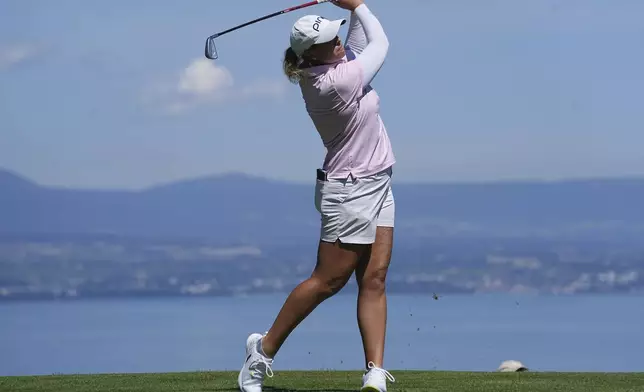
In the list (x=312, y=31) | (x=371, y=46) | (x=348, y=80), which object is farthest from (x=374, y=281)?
(x=312, y=31)

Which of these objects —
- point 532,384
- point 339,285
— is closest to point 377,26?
point 339,285

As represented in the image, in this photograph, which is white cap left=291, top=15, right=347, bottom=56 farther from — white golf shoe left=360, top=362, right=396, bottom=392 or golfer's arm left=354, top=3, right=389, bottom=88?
white golf shoe left=360, top=362, right=396, bottom=392

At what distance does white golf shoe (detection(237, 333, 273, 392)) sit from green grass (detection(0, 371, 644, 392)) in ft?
1.49

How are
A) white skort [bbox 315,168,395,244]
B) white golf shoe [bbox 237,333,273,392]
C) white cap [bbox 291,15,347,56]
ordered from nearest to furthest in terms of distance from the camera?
white cap [bbox 291,15,347,56] → white skort [bbox 315,168,395,244] → white golf shoe [bbox 237,333,273,392]

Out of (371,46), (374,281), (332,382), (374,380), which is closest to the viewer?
(371,46)

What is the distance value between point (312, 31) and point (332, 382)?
2289 millimetres

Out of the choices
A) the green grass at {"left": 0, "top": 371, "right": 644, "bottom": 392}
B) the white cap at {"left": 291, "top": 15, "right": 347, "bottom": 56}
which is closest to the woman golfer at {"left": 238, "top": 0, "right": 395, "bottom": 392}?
the white cap at {"left": 291, "top": 15, "right": 347, "bottom": 56}

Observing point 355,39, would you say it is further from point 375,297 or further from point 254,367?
point 254,367

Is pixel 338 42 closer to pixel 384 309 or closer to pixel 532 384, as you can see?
pixel 384 309

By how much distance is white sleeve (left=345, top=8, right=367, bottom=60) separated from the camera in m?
5.16

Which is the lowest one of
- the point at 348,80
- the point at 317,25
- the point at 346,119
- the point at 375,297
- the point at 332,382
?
the point at 332,382

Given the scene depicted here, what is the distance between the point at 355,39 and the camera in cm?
521

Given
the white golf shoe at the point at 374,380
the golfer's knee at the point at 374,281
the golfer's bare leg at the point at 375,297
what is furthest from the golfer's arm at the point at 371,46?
the white golf shoe at the point at 374,380

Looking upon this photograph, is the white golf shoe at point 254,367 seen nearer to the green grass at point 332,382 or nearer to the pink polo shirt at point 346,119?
the green grass at point 332,382
